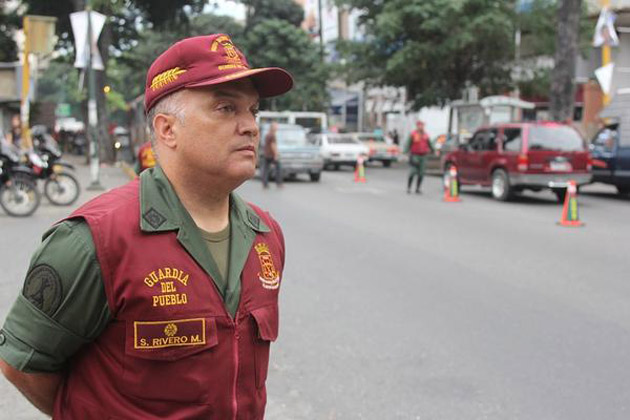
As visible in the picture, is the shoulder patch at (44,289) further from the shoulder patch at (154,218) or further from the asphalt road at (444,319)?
the asphalt road at (444,319)

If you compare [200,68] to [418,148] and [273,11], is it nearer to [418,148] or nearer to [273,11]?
[418,148]

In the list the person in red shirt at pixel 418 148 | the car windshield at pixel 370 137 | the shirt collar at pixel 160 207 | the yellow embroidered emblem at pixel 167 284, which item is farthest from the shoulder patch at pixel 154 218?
the car windshield at pixel 370 137

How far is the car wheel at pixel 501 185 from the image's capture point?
1512cm

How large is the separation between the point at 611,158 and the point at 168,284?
16077 mm

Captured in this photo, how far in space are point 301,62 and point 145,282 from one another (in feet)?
132

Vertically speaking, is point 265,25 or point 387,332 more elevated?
point 265,25

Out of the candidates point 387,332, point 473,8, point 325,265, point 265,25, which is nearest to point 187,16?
point 265,25

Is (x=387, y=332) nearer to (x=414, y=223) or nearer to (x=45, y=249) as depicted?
(x=45, y=249)

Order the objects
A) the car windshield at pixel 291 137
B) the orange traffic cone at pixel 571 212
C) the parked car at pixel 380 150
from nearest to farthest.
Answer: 1. the orange traffic cone at pixel 571 212
2. the car windshield at pixel 291 137
3. the parked car at pixel 380 150

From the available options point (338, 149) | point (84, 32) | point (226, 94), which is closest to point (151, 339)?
point (226, 94)

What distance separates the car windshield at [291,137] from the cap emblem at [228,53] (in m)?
19.4

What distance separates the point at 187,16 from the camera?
1246 inches

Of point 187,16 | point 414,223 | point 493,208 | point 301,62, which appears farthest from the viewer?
point 301,62

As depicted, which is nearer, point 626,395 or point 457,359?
point 626,395
